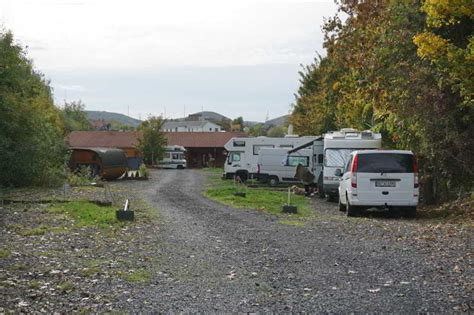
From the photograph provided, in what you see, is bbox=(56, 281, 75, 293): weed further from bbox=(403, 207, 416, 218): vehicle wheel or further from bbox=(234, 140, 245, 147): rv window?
bbox=(234, 140, 245, 147): rv window

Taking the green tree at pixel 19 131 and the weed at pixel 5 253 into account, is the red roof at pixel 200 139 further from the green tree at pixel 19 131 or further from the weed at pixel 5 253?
the weed at pixel 5 253

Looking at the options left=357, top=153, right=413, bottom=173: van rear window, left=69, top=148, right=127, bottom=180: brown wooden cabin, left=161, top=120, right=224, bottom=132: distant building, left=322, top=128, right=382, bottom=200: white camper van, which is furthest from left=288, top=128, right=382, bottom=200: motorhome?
left=161, top=120, right=224, bottom=132: distant building

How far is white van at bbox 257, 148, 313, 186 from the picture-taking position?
130 feet

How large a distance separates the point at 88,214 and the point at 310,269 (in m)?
9.64

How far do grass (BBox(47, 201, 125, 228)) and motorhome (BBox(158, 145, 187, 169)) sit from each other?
54.3 meters

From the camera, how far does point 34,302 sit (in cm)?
712

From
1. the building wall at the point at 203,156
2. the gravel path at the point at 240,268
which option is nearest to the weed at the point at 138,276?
the gravel path at the point at 240,268

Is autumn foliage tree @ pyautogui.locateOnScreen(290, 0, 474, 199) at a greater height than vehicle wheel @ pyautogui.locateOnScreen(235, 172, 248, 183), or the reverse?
autumn foliage tree @ pyautogui.locateOnScreen(290, 0, 474, 199)

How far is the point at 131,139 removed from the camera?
88750 mm

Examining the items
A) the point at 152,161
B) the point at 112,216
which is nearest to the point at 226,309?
the point at 112,216

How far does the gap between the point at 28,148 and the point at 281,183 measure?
16.3 m

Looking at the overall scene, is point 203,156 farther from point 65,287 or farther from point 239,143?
point 65,287

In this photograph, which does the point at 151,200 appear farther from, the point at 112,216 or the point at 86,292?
the point at 86,292

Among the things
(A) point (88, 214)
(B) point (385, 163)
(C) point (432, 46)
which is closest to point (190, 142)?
(A) point (88, 214)
